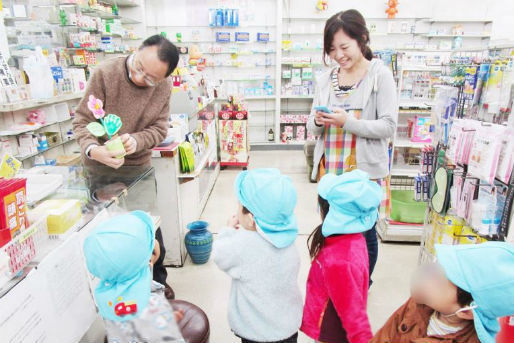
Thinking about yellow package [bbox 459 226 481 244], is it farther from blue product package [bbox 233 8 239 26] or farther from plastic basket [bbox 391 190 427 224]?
blue product package [bbox 233 8 239 26]

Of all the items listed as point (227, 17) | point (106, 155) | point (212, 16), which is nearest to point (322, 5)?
point (227, 17)

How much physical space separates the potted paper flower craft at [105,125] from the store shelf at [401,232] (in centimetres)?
244

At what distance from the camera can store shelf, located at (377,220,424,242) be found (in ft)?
10.1

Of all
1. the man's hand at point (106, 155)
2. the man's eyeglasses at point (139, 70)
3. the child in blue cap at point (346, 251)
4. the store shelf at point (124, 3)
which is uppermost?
the store shelf at point (124, 3)

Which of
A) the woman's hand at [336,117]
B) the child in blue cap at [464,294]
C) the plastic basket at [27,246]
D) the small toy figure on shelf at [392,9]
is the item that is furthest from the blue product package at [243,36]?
the child in blue cap at [464,294]

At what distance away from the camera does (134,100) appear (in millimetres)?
2006

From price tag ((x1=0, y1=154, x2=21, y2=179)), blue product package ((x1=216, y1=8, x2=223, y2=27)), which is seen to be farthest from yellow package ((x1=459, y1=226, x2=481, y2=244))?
blue product package ((x1=216, y1=8, x2=223, y2=27))

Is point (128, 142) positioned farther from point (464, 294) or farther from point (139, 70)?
point (464, 294)

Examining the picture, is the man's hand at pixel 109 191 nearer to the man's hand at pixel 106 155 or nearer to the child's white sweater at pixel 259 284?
the man's hand at pixel 106 155

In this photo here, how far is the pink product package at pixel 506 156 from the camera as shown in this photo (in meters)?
1.58

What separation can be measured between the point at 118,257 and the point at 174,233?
1920 mm

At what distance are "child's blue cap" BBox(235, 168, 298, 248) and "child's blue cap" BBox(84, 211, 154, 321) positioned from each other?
1.22 feet

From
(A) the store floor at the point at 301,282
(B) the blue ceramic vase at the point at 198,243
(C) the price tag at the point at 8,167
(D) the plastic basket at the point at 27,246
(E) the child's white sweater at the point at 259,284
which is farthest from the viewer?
(B) the blue ceramic vase at the point at 198,243

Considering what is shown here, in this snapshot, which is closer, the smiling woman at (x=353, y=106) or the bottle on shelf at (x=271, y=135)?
the smiling woman at (x=353, y=106)
